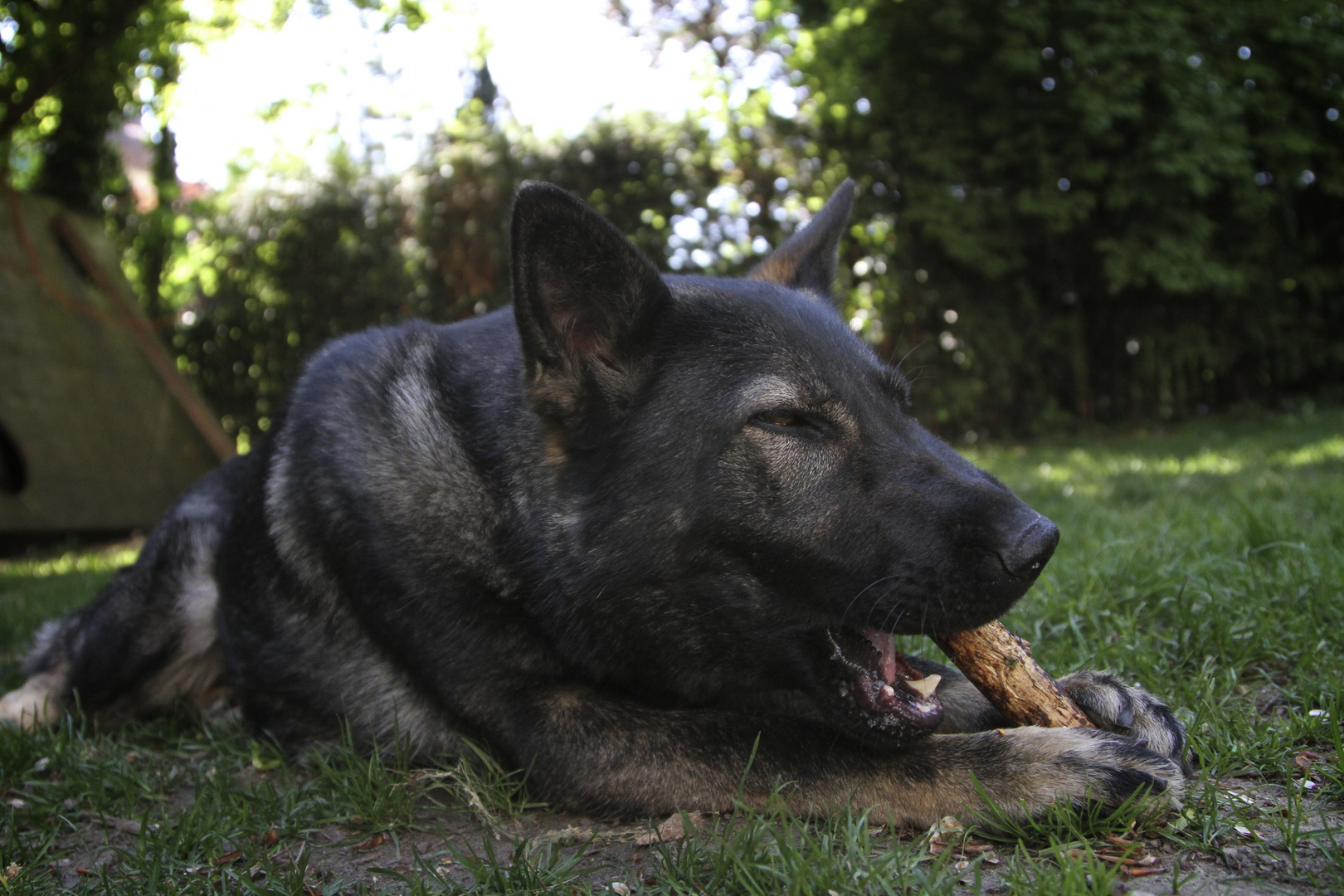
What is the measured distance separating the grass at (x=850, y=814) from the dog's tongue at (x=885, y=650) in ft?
1.22

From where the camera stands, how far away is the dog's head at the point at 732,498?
2109 mm

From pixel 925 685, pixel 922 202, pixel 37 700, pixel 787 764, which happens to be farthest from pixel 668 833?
pixel 922 202

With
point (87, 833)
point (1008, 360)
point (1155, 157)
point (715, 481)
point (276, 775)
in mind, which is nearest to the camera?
point (715, 481)

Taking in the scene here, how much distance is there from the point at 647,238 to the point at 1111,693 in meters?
7.62

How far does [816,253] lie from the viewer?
3.19 meters

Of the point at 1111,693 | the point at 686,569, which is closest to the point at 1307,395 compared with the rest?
the point at 1111,693

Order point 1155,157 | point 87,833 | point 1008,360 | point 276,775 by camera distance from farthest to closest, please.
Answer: point 1008,360 < point 1155,157 < point 276,775 < point 87,833

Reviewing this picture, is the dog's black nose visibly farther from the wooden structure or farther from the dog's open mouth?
the wooden structure

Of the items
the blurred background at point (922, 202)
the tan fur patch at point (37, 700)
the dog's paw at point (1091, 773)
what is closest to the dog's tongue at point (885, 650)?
the dog's paw at point (1091, 773)

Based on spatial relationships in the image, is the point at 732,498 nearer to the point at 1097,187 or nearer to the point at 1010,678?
the point at 1010,678

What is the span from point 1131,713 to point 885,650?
1.92 ft

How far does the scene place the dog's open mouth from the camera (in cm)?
216

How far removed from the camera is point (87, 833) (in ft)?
8.19

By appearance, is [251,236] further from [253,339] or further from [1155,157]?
[1155,157]
